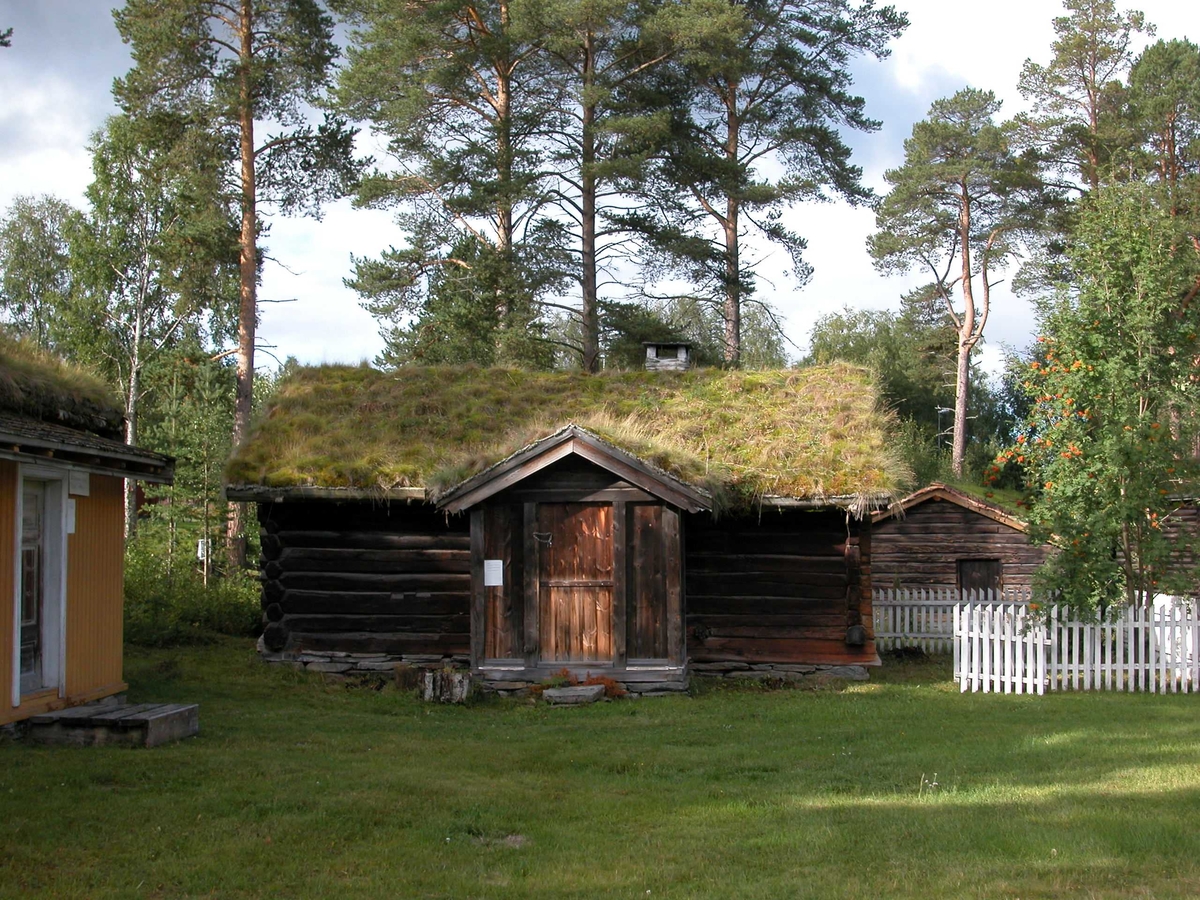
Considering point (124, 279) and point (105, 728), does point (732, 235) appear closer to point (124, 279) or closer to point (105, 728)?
point (124, 279)

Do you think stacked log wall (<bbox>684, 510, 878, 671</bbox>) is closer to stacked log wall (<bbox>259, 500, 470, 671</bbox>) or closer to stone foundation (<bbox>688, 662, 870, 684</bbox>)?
stone foundation (<bbox>688, 662, 870, 684</bbox>)

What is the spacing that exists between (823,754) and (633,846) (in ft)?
12.0

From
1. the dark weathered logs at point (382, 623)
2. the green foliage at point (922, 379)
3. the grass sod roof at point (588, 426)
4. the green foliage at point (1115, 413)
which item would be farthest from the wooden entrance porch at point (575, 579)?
the green foliage at point (922, 379)

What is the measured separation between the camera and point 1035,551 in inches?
1031

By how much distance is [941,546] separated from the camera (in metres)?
26.5

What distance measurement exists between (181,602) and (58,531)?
27.4ft

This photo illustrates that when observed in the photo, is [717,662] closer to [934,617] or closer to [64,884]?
[934,617]

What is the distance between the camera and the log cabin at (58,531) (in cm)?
1038

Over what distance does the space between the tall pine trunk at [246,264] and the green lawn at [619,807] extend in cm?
1235

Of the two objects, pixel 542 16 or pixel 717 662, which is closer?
pixel 717 662

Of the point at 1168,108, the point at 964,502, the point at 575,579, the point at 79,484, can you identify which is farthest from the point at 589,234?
the point at 1168,108

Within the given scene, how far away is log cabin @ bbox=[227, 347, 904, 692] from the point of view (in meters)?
14.8

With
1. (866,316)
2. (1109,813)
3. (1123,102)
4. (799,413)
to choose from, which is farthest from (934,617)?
(866,316)

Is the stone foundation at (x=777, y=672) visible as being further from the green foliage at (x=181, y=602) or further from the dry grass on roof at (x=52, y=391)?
the dry grass on roof at (x=52, y=391)
